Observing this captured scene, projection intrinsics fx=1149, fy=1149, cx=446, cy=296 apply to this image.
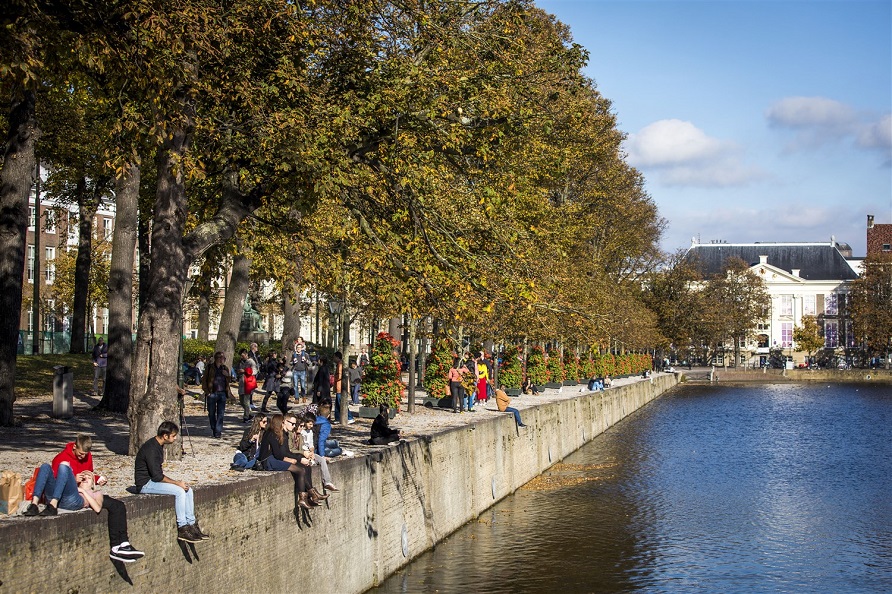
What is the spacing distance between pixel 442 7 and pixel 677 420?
43148 mm

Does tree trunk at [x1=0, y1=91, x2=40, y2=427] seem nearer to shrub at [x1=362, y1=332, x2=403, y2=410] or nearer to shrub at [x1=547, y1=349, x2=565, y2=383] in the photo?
shrub at [x1=362, y1=332, x2=403, y2=410]

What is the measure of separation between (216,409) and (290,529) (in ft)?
28.3

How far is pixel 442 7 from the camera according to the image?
2091cm

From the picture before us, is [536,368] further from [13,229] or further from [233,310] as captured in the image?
[13,229]

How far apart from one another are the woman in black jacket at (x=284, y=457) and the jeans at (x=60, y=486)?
3893mm

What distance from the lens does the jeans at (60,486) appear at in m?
11.6

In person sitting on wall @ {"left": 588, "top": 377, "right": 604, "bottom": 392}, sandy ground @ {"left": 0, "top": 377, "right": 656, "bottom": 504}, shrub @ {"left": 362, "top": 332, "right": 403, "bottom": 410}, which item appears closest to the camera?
sandy ground @ {"left": 0, "top": 377, "right": 656, "bottom": 504}

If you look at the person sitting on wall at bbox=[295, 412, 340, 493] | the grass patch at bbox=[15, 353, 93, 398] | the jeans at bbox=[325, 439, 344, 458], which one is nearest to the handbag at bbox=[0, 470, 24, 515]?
the person sitting on wall at bbox=[295, 412, 340, 493]

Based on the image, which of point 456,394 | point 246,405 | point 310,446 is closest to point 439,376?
point 456,394

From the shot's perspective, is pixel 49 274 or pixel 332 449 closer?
pixel 332 449

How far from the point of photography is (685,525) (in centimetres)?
2642

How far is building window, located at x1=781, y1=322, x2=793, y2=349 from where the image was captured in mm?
166625

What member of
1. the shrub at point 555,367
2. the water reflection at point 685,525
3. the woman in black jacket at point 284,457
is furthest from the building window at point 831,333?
the woman in black jacket at point 284,457

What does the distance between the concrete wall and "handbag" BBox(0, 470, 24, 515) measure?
132cm
